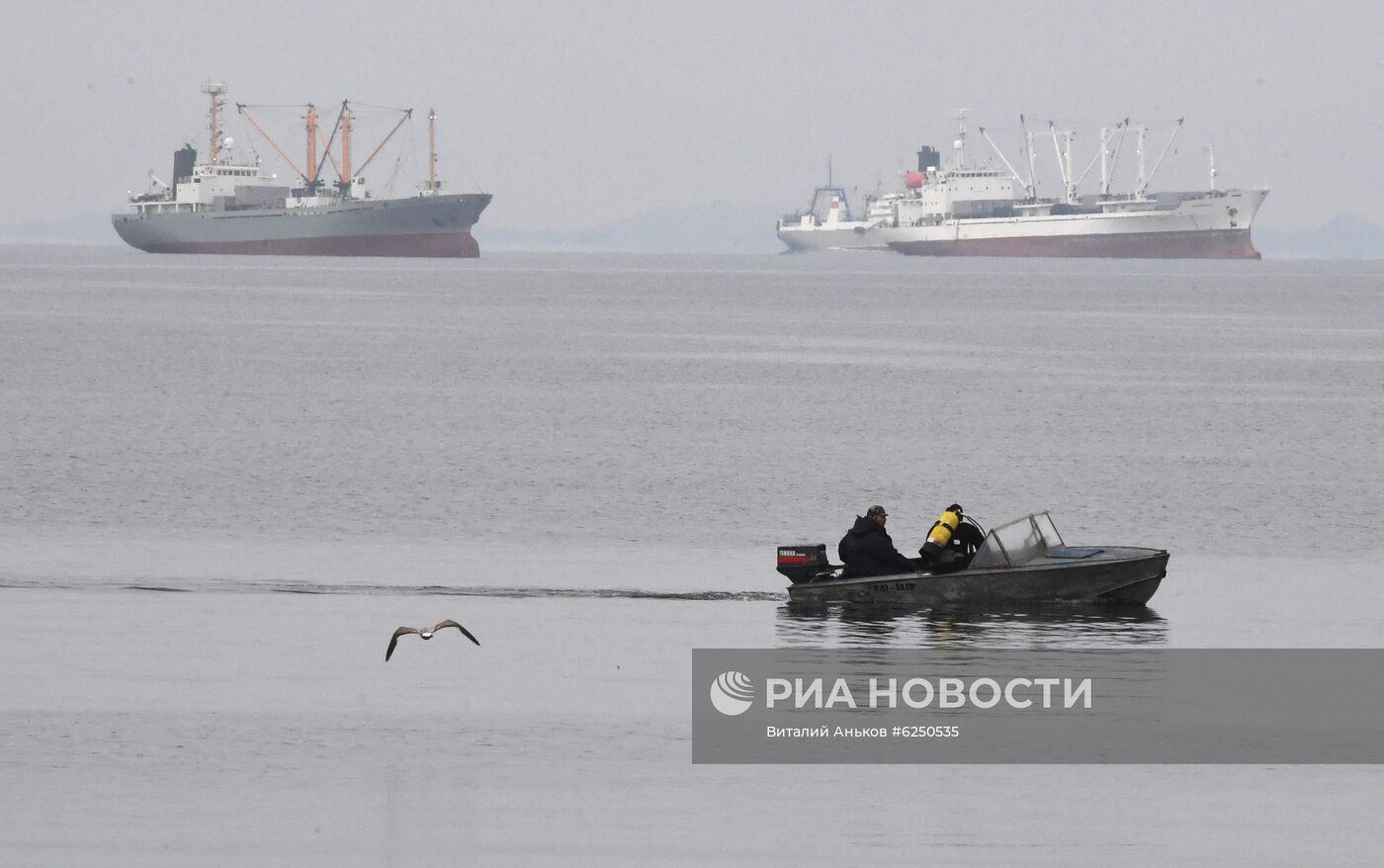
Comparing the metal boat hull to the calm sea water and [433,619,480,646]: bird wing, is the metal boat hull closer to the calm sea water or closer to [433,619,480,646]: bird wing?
the calm sea water

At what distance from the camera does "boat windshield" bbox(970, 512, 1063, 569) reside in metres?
27.4

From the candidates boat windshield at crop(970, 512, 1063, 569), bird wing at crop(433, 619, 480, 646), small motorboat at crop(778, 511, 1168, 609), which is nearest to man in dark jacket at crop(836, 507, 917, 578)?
small motorboat at crop(778, 511, 1168, 609)

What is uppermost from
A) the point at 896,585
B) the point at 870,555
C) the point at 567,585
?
the point at 870,555

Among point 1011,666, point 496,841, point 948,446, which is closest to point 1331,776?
point 1011,666

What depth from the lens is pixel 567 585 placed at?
3042cm

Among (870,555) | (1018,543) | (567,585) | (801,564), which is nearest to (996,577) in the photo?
(1018,543)

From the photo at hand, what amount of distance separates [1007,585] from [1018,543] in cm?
94

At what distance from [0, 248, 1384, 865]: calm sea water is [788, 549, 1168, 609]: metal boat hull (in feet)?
1.63

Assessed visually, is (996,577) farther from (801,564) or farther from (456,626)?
(456,626)

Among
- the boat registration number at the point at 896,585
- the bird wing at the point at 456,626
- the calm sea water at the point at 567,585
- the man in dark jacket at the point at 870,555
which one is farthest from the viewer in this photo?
the man in dark jacket at the point at 870,555

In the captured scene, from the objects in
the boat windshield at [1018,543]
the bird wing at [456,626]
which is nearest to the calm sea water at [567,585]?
the bird wing at [456,626]

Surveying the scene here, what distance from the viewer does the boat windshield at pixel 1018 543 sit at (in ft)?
90.0

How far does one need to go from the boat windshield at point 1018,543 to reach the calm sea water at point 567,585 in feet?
3.85

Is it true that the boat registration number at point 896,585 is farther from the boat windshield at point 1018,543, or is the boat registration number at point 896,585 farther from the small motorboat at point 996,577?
the boat windshield at point 1018,543
